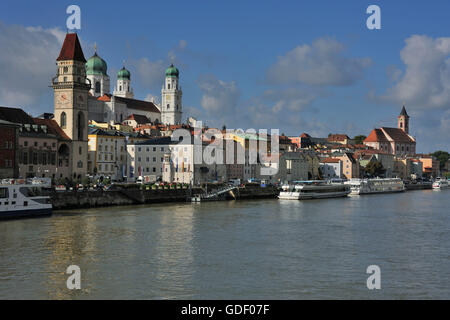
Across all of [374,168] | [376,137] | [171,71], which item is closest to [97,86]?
[171,71]

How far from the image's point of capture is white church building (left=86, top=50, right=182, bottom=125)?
124500 mm

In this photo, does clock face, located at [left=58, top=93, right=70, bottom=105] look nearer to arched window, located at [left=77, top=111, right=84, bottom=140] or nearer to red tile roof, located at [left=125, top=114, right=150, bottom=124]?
arched window, located at [left=77, top=111, right=84, bottom=140]

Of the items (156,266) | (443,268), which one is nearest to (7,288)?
(156,266)

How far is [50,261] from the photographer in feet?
86.7

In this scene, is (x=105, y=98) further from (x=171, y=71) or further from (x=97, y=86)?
(x=171, y=71)

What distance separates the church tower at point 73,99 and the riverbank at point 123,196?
13712mm

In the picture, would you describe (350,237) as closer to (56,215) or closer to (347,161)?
(56,215)

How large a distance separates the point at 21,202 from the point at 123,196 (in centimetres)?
1564

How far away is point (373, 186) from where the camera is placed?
98.6 metres

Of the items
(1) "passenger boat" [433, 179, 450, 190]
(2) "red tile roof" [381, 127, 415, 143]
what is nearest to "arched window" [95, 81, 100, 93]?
(1) "passenger boat" [433, 179, 450, 190]

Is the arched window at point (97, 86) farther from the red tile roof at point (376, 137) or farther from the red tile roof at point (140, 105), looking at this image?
the red tile roof at point (376, 137)

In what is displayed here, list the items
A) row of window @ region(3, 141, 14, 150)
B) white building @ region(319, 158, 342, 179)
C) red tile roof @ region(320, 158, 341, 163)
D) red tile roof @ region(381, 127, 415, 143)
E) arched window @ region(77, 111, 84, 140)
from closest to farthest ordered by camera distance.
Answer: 1. row of window @ region(3, 141, 14, 150)
2. arched window @ region(77, 111, 84, 140)
3. white building @ region(319, 158, 342, 179)
4. red tile roof @ region(320, 158, 341, 163)
5. red tile roof @ region(381, 127, 415, 143)

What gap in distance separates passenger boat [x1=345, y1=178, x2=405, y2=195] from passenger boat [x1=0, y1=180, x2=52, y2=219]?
56095mm
